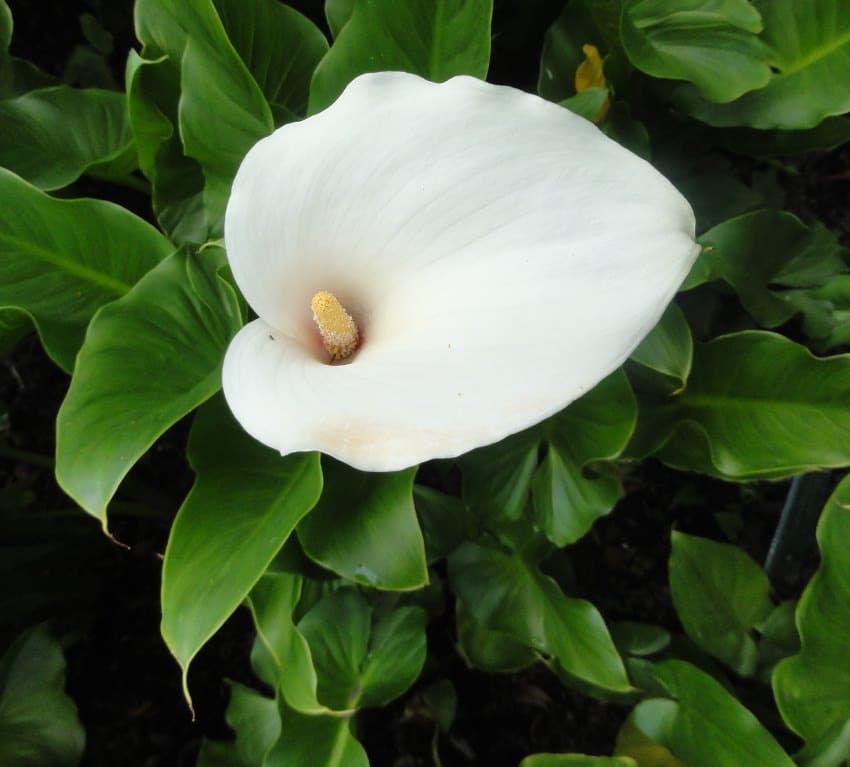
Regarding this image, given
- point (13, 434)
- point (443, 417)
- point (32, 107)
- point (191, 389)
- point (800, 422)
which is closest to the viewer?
point (443, 417)

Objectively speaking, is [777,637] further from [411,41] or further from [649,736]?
[411,41]

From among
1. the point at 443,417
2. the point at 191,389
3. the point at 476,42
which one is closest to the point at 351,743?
the point at 191,389

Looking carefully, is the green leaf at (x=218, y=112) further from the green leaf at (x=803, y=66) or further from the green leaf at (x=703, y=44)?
the green leaf at (x=803, y=66)

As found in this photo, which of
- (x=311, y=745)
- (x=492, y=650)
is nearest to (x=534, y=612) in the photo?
(x=492, y=650)

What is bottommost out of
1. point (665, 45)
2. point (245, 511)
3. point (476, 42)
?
point (245, 511)

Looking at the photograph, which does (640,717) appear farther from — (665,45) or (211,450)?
(665,45)

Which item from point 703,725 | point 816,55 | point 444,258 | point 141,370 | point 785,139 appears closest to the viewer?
point 444,258
